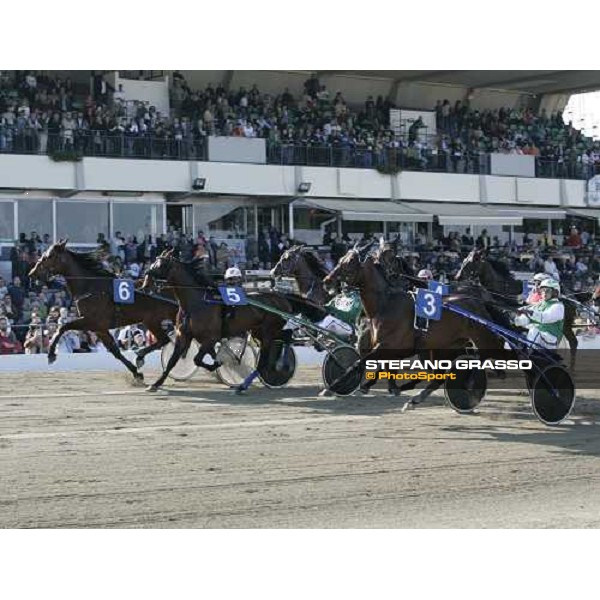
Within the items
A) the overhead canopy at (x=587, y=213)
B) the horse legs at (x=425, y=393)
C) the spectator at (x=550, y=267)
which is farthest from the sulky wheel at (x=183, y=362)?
the overhead canopy at (x=587, y=213)

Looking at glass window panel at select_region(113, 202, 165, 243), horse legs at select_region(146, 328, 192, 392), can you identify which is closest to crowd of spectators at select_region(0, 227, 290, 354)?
glass window panel at select_region(113, 202, 165, 243)

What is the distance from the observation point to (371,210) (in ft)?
79.4

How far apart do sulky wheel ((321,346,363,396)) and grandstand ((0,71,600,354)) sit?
19.3 feet

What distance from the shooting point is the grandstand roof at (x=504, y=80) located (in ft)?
46.8

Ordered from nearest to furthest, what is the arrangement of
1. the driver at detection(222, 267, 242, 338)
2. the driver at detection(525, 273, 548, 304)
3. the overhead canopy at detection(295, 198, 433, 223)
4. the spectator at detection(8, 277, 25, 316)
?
the driver at detection(525, 273, 548, 304) → the driver at detection(222, 267, 242, 338) → the spectator at detection(8, 277, 25, 316) → the overhead canopy at detection(295, 198, 433, 223)

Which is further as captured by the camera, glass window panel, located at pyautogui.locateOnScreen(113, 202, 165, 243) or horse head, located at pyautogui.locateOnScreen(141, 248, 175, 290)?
glass window panel, located at pyautogui.locateOnScreen(113, 202, 165, 243)

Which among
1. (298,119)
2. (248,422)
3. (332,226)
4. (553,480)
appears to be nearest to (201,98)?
(298,119)

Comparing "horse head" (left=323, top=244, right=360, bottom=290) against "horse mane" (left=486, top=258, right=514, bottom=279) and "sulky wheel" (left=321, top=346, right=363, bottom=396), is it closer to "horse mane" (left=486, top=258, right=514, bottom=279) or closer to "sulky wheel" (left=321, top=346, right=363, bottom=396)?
"sulky wheel" (left=321, top=346, right=363, bottom=396)

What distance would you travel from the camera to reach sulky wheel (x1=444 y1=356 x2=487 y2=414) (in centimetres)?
1342

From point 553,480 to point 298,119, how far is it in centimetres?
1430

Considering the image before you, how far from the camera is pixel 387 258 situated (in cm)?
1525

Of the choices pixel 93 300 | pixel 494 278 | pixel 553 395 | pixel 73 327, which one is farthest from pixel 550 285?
pixel 73 327

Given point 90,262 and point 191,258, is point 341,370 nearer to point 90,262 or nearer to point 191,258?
point 90,262

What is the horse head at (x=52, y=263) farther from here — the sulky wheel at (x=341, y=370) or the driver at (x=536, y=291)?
the driver at (x=536, y=291)
